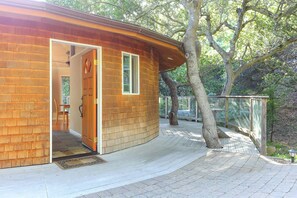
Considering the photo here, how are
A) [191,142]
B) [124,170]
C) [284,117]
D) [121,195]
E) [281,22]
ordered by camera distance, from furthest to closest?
[284,117]
[281,22]
[191,142]
[124,170]
[121,195]

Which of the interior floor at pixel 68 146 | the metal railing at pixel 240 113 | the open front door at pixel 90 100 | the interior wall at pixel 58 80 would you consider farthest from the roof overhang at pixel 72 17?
the interior wall at pixel 58 80

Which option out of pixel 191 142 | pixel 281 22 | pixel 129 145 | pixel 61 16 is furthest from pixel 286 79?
pixel 61 16

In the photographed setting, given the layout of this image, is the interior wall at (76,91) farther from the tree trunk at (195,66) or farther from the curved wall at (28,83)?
the tree trunk at (195,66)

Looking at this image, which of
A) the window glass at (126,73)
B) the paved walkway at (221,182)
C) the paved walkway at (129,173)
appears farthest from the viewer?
the window glass at (126,73)

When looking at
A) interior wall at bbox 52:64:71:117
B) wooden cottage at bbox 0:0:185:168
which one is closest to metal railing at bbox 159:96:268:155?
wooden cottage at bbox 0:0:185:168

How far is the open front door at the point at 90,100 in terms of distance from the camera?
17.7 feet

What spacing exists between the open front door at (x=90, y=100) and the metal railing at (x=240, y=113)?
373cm

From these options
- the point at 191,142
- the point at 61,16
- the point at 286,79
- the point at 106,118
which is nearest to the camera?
the point at 61,16

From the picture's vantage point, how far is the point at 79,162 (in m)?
4.71

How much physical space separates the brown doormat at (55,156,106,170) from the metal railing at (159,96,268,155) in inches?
140

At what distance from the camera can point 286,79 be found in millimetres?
13438

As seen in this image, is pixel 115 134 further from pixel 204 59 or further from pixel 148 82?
pixel 204 59

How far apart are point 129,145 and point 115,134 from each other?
58cm

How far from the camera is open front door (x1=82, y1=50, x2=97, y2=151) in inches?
212
